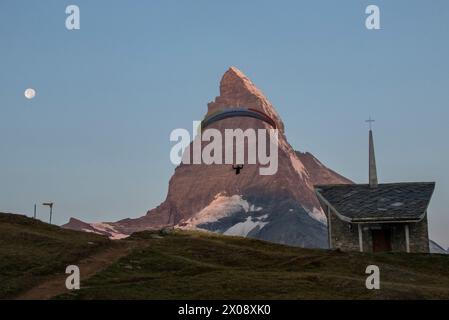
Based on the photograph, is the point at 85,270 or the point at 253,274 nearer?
the point at 253,274

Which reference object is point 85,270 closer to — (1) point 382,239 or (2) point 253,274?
(2) point 253,274

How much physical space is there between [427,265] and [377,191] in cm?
1415

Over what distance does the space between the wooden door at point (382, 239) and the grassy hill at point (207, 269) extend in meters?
7.42

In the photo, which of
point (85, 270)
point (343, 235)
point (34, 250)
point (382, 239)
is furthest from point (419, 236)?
point (34, 250)

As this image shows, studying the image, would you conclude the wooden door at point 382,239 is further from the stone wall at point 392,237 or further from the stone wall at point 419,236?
the stone wall at point 419,236

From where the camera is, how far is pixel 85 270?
115 ft

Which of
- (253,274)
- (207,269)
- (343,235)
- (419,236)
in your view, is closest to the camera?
(253,274)

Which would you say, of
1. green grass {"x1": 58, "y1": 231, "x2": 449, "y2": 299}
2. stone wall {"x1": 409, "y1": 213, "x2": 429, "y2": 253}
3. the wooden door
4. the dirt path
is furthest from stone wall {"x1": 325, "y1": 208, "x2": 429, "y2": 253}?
the dirt path

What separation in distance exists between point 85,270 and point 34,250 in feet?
21.0

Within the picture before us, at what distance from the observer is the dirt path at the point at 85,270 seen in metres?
29.9

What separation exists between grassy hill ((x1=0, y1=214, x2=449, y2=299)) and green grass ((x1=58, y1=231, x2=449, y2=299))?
0.14ft

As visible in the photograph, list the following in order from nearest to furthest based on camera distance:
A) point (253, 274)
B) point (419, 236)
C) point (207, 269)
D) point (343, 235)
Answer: point (253, 274) < point (207, 269) < point (419, 236) < point (343, 235)
